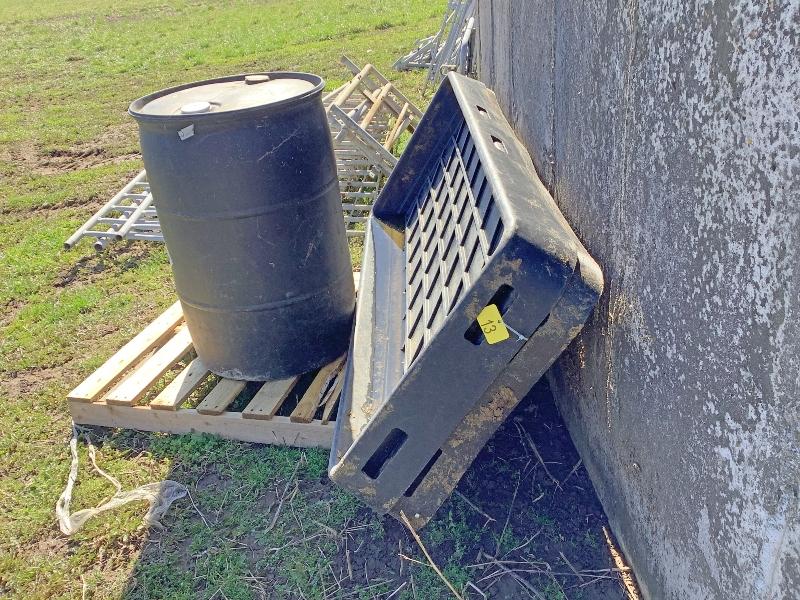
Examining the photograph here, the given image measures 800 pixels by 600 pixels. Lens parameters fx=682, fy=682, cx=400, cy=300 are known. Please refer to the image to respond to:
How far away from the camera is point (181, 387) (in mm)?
3473

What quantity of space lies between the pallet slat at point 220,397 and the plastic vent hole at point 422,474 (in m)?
1.35

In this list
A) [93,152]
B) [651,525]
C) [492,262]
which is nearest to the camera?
[492,262]

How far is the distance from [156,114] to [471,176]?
137 centimetres

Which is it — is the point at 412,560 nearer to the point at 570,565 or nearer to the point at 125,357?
the point at 570,565

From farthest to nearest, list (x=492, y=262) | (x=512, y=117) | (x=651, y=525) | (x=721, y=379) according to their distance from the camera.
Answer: (x=512, y=117) → (x=651, y=525) → (x=492, y=262) → (x=721, y=379)

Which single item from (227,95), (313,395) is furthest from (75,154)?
(313,395)

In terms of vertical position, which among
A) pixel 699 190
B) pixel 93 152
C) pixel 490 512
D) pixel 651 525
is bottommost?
pixel 93 152

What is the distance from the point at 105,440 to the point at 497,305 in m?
2.39

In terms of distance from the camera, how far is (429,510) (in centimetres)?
229

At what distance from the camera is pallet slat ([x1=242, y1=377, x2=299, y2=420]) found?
321 centimetres

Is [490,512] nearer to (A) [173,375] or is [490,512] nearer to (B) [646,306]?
(B) [646,306]

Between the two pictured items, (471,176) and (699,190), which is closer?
(699,190)

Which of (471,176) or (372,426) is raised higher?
(471,176)

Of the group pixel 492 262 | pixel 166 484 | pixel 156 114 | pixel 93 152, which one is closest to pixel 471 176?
pixel 492 262
